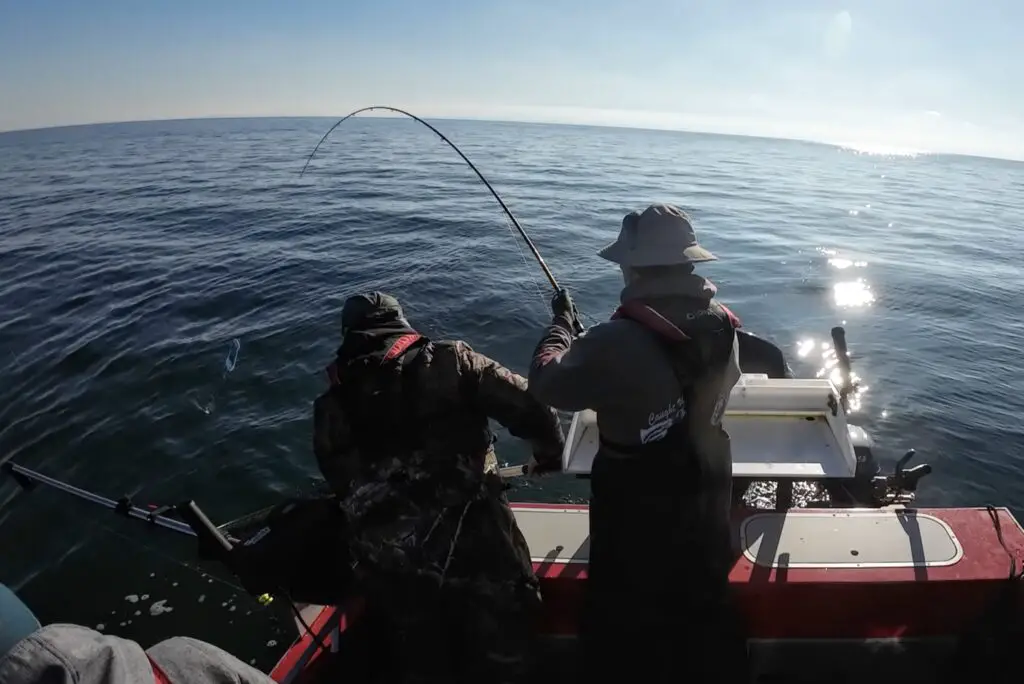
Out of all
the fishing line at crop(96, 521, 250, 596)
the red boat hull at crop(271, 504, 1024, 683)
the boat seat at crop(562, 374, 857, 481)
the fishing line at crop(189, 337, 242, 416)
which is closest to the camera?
the red boat hull at crop(271, 504, 1024, 683)

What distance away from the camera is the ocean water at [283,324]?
20.8 feet

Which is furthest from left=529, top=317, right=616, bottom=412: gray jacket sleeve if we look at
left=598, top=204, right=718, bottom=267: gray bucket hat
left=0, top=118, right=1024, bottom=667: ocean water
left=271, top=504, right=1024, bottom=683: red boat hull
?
left=0, top=118, right=1024, bottom=667: ocean water

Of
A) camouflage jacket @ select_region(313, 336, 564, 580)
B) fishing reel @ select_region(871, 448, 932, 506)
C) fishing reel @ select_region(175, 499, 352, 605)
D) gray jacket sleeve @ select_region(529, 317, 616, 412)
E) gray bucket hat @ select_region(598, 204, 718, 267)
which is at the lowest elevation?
fishing reel @ select_region(871, 448, 932, 506)

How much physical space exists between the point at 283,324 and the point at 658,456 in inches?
384

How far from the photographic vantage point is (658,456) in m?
2.76

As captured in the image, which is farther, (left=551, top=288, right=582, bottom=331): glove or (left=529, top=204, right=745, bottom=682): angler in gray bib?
(left=551, top=288, right=582, bottom=331): glove

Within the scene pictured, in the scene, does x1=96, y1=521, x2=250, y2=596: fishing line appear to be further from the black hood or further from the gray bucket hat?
the gray bucket hat

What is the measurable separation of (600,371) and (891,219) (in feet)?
100

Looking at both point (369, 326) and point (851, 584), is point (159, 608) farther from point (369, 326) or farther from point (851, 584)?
point (851, 584)

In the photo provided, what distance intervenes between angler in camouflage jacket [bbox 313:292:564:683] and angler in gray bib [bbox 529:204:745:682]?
0.39 metres

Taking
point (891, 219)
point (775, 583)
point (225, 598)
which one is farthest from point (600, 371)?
point (891, 219)

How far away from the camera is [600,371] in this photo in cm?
264

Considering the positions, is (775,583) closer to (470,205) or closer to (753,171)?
(470,205)

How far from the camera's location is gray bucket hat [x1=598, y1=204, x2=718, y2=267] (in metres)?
2.64
